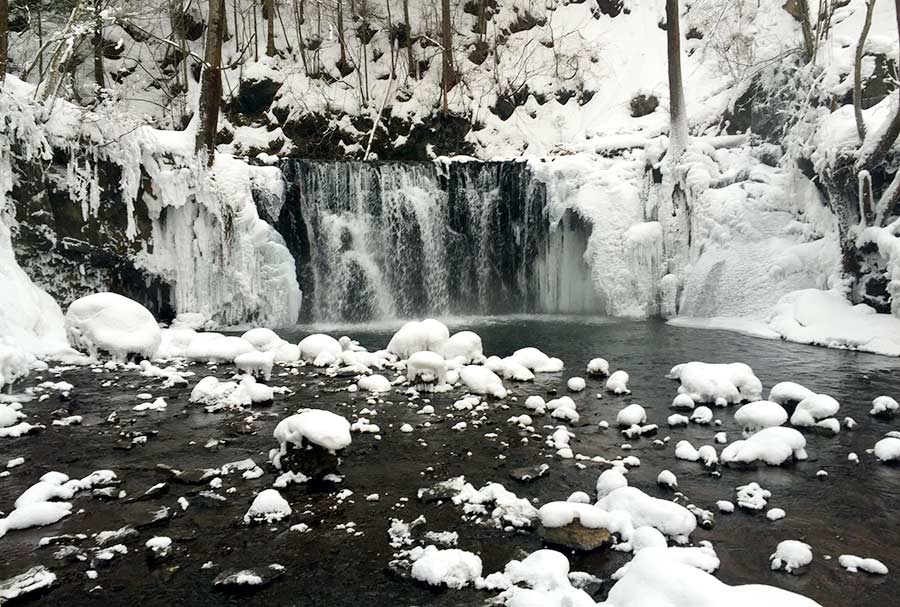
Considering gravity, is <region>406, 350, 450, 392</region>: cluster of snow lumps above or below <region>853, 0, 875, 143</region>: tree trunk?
below

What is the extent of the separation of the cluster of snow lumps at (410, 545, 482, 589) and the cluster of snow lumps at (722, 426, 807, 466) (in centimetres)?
269

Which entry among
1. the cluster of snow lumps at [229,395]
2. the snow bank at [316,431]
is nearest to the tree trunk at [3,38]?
the cluster of snow lumps at [229,395]

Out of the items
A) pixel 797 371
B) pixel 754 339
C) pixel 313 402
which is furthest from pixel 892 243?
pixel 313 402

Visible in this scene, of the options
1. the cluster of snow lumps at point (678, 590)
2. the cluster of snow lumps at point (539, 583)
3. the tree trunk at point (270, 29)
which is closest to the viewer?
the cluster of snow lumps at point (678, 590)

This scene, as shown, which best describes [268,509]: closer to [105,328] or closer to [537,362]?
[537,362]

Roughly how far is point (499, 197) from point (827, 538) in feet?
40.9

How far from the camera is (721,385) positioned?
6508mm

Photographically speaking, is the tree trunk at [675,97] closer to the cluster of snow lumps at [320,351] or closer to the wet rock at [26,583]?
the cluster of snow lumps at [320,351]

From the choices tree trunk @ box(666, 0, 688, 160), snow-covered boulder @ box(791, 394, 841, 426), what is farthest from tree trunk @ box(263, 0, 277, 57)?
snow-covered boulder @ box(791, 394, 841, 426)

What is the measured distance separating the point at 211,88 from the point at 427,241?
20.5ft

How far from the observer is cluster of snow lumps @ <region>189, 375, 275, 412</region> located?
6410mm

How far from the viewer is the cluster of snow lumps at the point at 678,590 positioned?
2246mm

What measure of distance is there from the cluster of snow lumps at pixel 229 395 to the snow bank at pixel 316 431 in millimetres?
1999

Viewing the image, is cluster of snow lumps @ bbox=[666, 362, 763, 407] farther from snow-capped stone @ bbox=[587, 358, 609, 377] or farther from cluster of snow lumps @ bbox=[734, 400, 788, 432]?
snow-capped stone @ bbox=[587, 358, 609, 377]
